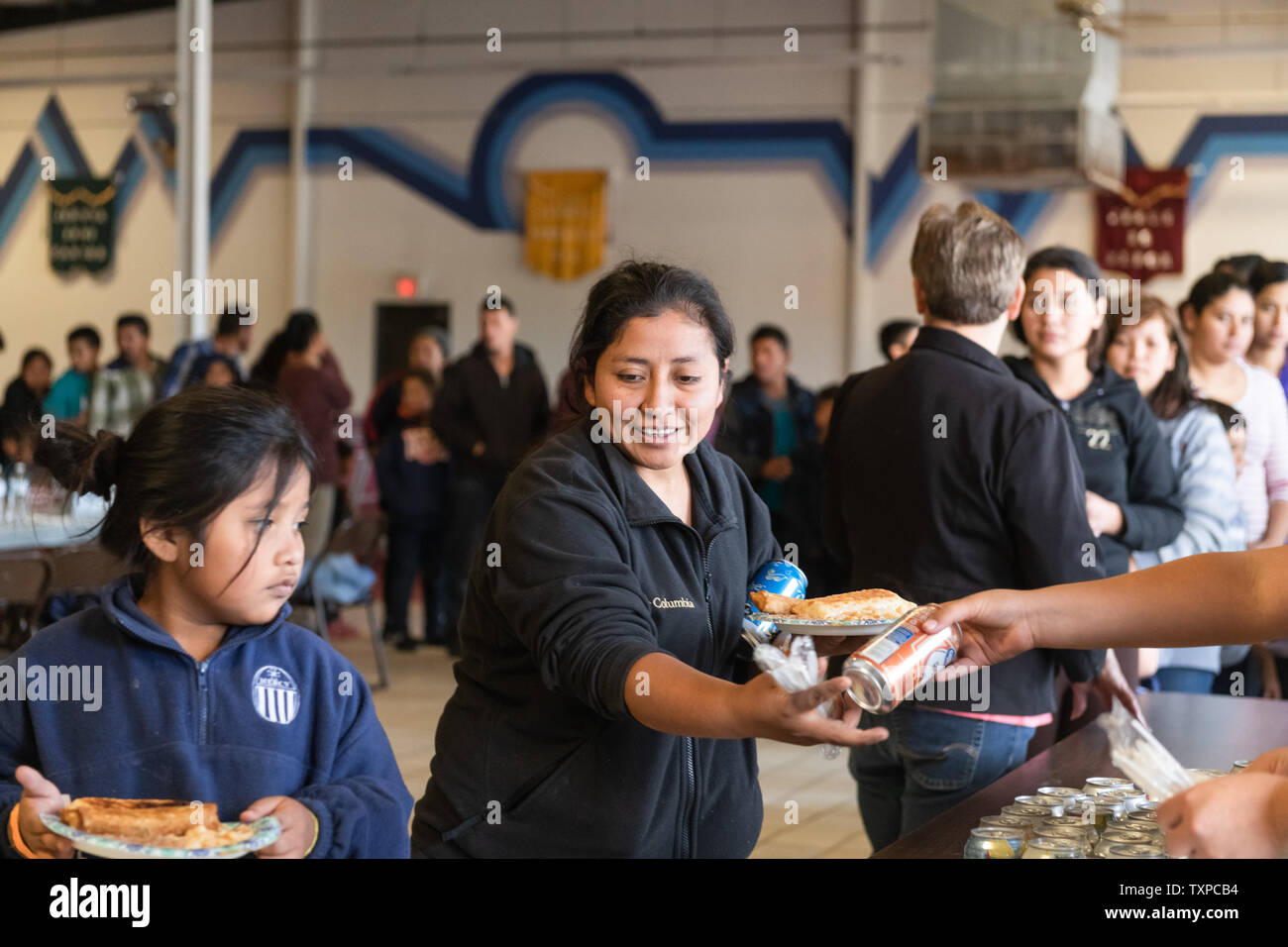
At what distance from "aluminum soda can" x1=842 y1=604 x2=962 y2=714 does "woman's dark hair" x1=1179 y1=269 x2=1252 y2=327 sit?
2860 millimetres

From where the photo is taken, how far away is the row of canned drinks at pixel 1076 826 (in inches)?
60.3

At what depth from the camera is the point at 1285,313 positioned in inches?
175

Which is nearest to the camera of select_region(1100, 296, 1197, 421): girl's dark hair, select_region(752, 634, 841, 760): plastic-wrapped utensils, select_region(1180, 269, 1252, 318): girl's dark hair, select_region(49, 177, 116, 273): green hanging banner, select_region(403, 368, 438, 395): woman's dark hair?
select_region(752, 634, 841, 760): plastic-wrapped utensils

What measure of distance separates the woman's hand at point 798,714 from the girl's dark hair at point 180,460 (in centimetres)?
65

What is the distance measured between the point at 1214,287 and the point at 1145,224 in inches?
248

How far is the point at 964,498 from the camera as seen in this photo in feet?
8.26

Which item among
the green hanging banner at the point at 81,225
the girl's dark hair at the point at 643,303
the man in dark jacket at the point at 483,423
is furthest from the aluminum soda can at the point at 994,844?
the green hanging banner at the point at 81,225

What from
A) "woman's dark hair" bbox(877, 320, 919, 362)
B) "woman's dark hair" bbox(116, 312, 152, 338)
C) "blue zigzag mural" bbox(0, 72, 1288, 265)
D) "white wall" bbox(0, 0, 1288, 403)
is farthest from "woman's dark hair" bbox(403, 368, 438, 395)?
"blue zigzag mural" bbox(0, 72, 1288, 265)

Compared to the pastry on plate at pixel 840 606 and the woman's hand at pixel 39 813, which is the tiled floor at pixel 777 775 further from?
the woman's hand at pixel 39 813

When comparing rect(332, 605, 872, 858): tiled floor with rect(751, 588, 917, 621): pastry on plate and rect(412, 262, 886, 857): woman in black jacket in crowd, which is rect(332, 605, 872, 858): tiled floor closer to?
rect(751, 588, 917, 621): pastry on plate

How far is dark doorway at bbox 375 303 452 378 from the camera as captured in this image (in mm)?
11805

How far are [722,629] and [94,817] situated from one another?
0.76m

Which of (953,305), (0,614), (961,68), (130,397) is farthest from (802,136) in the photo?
(953,305)

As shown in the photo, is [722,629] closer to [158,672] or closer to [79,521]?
[158,672]
